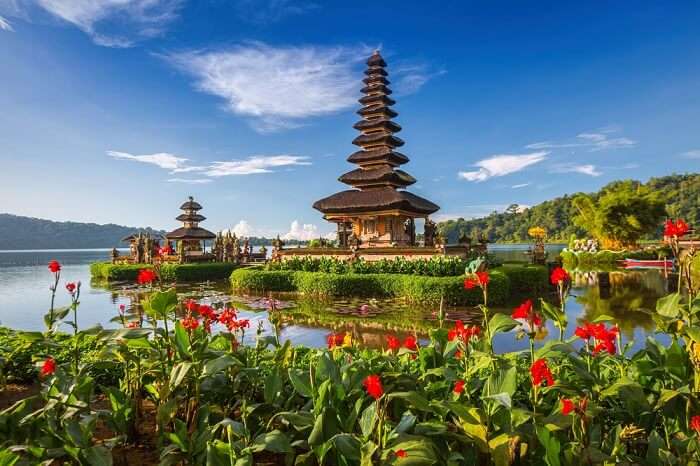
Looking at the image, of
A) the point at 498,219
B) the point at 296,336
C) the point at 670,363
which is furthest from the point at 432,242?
the point at 498,219

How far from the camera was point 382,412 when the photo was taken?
2021 millimetres

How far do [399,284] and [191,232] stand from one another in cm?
2452

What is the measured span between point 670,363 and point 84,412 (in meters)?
3.85

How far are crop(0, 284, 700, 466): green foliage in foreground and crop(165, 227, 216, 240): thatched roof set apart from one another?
3181 centimetres

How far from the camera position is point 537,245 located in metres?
20.1

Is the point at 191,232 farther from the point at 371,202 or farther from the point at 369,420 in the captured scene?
the point at 369,420

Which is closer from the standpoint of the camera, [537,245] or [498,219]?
[537,245]

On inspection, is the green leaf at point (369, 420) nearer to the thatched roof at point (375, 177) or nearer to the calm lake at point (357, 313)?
the calm lake at point (357, 313)

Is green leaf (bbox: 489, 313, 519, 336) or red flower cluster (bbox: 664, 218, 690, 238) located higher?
red flower cluster (bbox: 664, 218, 690, 238)

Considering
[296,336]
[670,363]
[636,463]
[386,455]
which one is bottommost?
[296,336]

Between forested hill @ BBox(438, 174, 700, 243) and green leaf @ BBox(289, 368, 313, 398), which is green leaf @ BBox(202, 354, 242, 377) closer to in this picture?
green leaf @ BBox(289, 368, 313, 398)

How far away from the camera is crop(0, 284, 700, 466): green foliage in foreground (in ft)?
6.88

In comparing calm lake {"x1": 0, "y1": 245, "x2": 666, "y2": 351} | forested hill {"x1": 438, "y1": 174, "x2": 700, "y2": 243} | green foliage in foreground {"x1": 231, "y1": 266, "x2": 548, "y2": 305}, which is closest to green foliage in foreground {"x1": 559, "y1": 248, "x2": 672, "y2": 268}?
forested hill {"x1": 438, "y1": 174, "x2": 700, "y2": 243}

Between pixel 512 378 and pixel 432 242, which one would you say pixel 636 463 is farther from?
pixel 432 242
